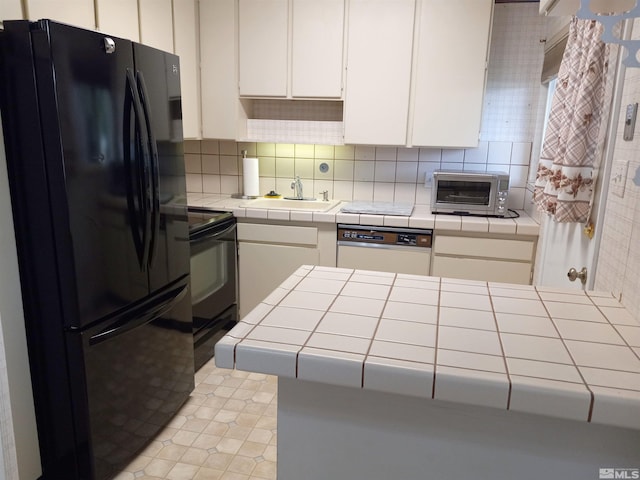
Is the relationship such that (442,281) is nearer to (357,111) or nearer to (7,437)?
(7,437)

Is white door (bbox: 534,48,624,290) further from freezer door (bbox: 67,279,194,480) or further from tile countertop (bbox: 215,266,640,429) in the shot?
freezer door (bbox: 67,279,194,480)

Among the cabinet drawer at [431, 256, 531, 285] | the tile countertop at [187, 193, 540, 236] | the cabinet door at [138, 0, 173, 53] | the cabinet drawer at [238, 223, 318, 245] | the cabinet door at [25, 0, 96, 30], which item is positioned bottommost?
the cabinet drawer at [431, 256, 531, 285]

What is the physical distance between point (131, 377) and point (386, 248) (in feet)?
A: 5.11

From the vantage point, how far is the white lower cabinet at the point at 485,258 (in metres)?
2.62

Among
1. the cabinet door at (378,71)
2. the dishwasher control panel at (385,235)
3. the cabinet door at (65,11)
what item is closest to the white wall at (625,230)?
the dishwasher control panel at (385,235)

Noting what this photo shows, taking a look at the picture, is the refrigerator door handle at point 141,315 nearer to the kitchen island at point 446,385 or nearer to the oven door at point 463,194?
the kitchen island at point 446,385

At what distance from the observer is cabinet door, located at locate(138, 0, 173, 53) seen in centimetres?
240

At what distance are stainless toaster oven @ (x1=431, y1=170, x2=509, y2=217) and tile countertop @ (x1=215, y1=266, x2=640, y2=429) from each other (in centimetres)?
149

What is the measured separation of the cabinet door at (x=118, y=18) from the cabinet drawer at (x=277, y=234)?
4.02 feet

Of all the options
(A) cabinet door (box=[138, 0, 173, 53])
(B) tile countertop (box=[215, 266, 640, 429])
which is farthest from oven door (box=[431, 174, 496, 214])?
(A) cabinet door (box=[138, 0, 173, 53])

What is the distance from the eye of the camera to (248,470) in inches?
76.0

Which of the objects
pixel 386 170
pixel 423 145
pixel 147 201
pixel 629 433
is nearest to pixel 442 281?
pixel 629 433

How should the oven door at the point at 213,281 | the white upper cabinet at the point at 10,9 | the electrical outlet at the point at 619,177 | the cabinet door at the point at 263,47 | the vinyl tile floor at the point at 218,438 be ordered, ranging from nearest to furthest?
1. the electrical outlet at the point at 619,177
2. the white upper cabinet at the point at 10,9
3. the vinyl tile floor at the point at 218,438
4. the oven door at the point at 213,281
5. the cabinet door at the point at 263,47

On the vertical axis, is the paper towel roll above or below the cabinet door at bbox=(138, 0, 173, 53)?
below
